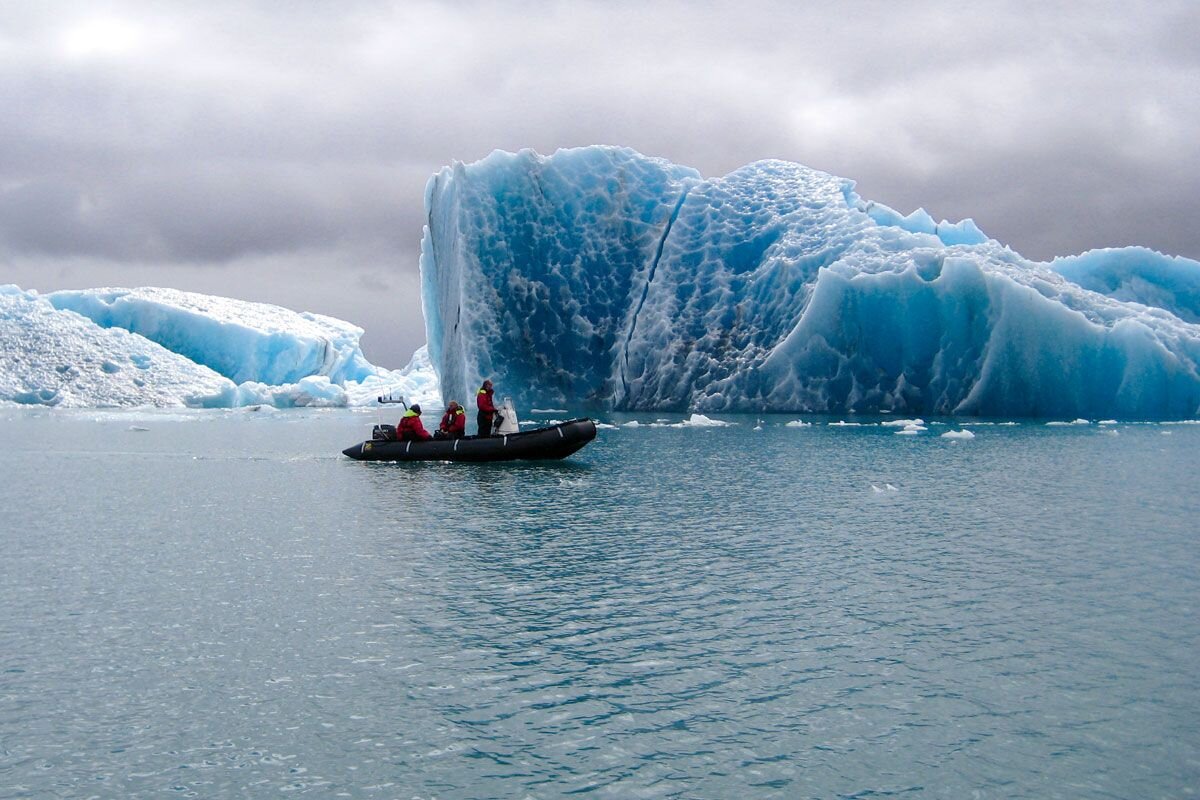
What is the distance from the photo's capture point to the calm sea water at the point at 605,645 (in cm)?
506

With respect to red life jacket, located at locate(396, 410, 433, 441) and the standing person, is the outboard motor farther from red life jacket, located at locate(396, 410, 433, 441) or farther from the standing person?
red life jacket, located at locate(396, 410, 433, 441)

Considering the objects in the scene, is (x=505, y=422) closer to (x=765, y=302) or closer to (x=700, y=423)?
(x=700, y=423)

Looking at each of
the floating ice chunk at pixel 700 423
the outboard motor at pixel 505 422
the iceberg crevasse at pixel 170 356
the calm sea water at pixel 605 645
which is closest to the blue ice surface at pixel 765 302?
the floating ice chunk at pixel 700 423

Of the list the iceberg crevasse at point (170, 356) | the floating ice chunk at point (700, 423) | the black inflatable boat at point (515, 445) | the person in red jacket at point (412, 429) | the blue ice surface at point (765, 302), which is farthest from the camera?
the iceberg crevasse at point (170, 356)

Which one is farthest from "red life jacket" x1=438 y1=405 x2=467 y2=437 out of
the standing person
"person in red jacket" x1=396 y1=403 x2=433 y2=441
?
"person in red jacket" x1=396 y1=403 x2=433 y2=441

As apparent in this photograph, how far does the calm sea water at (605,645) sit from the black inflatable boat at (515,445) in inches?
169

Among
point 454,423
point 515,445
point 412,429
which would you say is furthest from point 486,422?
point 412,429

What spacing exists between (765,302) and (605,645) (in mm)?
28954

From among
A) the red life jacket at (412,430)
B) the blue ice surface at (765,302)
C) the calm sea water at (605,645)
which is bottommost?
the calm sea water at (605,645)

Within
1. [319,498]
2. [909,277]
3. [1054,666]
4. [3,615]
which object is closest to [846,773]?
[1054,666]

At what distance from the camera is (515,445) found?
1956 cm

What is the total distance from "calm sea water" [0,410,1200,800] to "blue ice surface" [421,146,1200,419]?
17.0 meters

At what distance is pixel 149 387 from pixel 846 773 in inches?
2167

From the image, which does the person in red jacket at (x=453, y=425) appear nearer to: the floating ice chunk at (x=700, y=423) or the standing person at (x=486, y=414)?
the standing person at (x=486, y=414)
